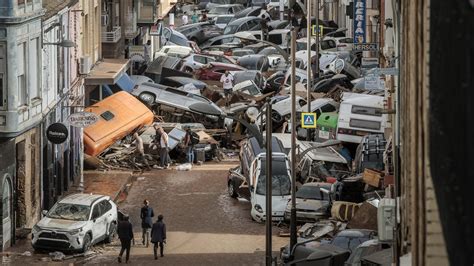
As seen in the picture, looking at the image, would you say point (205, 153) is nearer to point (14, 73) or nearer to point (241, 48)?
point (14, 73)

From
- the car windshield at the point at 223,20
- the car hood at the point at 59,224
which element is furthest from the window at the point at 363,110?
the car windshield at the point at 223,20

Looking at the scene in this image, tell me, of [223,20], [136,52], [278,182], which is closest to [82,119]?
[278,182]

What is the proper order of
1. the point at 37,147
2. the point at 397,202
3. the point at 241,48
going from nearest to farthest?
1. the point at 397,202
2. the point at 37,147
3. the point at 241,48

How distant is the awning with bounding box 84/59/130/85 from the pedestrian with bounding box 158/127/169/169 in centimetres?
295

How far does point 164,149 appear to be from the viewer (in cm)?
4406

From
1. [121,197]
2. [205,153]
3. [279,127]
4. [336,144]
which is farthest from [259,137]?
[279,127]

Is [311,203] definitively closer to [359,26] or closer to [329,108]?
[329,108]

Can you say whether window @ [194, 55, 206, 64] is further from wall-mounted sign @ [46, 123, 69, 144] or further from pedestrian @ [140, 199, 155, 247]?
pedestrian @ [140, 199, 155, 247]

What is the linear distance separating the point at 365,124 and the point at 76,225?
629 inches

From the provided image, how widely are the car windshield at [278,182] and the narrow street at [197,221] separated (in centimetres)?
101

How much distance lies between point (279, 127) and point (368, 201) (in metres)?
17.8

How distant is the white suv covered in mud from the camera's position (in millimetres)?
29453

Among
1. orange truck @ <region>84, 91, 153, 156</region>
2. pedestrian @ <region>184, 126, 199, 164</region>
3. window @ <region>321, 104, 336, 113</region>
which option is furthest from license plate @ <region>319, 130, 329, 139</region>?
orange truck @ <region>84, 91, 153, 156</region>

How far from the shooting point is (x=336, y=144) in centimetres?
4238
